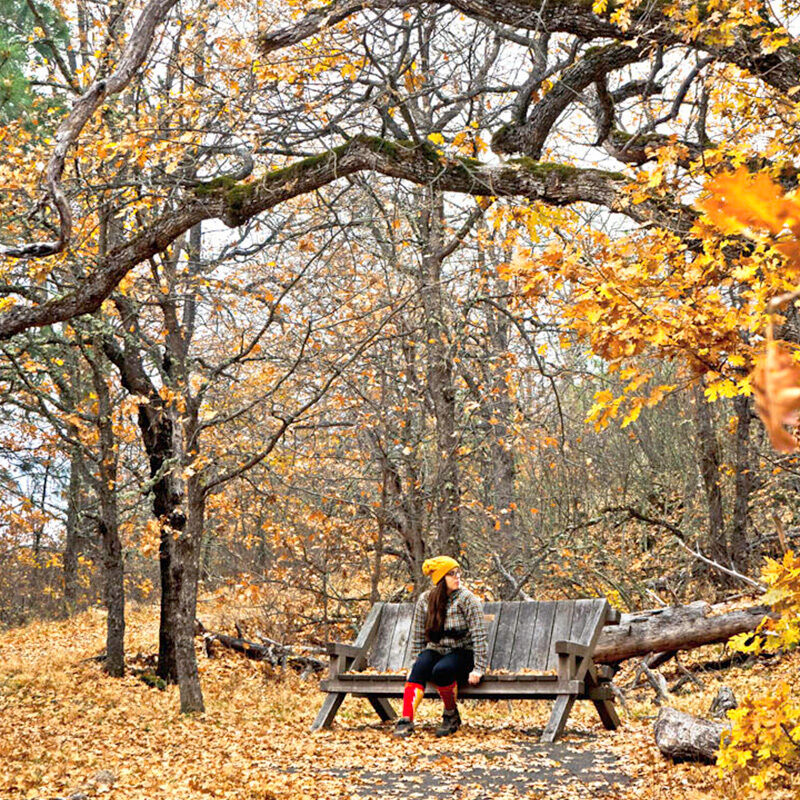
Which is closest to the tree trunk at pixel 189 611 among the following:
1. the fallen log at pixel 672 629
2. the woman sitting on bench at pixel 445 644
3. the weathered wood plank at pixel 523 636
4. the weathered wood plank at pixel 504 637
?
the woman sitting on bench at pixel 445 644

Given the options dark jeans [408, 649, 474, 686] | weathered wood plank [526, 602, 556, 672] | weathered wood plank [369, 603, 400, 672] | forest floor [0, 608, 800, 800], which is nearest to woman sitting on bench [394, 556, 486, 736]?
dark jeans [408, 649, 474, 686]

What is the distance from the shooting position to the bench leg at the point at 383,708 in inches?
318

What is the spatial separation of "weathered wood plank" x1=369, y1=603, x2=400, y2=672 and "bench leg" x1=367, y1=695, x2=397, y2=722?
0.31 m

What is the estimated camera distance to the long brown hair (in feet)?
24.8

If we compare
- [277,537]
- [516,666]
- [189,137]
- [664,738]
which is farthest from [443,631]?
[189,137]

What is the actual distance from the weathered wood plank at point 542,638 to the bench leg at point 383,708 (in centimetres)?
131

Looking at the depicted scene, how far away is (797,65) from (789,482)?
7.87 m

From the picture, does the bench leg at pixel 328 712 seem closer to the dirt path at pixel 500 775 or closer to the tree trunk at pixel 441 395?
the dirt path at pixel 500 775

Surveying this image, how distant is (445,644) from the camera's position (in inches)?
297

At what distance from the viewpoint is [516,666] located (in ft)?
25.7

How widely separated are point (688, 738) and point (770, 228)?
16.9 ft

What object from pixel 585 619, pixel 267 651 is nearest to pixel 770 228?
pixel 585 619

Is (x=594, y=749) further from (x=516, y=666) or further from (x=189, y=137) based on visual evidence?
(x=189, y=137)

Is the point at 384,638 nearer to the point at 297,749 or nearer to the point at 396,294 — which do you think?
the point at 297,749
